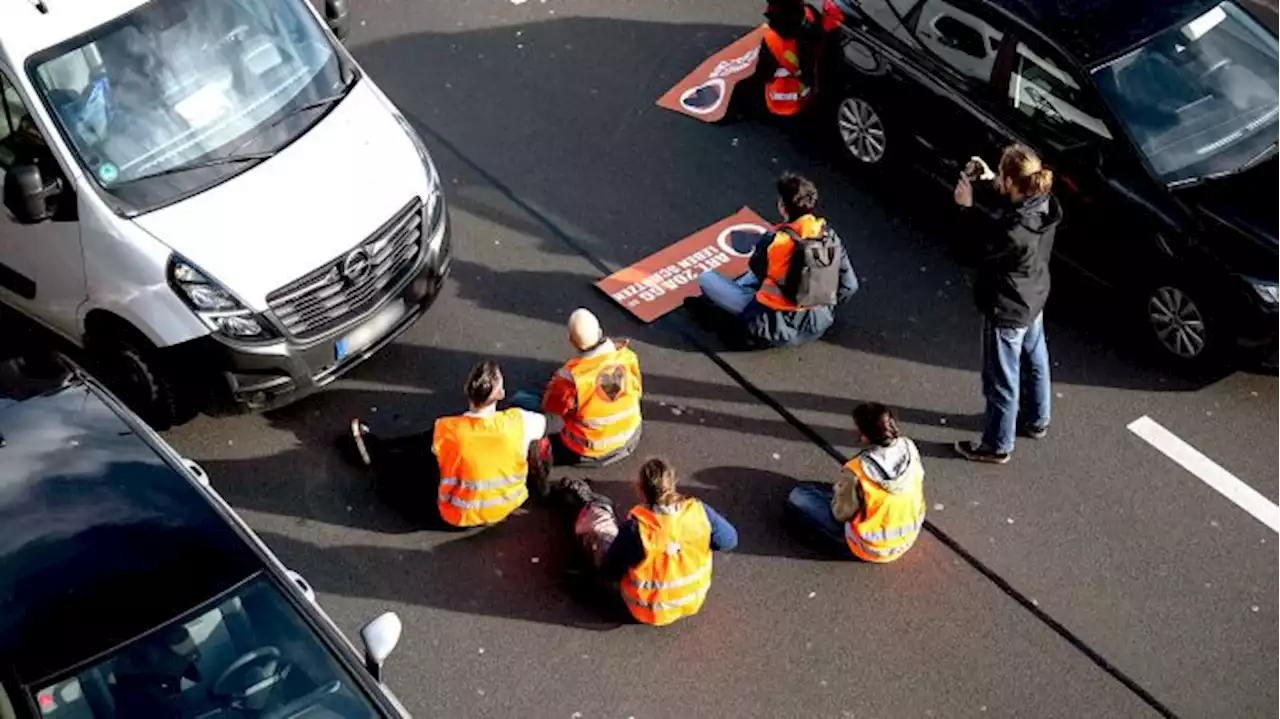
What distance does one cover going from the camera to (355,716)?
20.2ft

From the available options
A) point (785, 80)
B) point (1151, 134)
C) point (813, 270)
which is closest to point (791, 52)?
point (785, 80)

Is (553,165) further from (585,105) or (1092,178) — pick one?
(1092,178)

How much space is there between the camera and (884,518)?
817 cm

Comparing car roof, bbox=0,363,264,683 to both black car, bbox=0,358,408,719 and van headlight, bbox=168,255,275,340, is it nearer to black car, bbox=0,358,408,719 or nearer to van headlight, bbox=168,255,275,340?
black car, bbox=0,358,408,719

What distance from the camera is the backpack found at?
9.18 metres

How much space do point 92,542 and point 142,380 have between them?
2.54 metres

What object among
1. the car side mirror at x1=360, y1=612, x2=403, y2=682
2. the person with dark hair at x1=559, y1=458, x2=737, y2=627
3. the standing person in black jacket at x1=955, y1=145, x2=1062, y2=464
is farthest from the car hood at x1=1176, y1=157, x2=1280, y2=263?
the car side mirror at x1=360, y1=612, x2=403, y2=682

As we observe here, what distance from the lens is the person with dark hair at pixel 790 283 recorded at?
30.1 ft

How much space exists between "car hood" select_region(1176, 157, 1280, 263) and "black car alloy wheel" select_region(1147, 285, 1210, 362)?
42 cm

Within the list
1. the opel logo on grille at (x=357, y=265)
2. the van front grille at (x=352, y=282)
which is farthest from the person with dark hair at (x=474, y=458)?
the opel logo on grille at (x=357, y=265)

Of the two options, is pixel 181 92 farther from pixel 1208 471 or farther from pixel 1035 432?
Result: pixel 1208 471

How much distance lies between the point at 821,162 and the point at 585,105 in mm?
1856

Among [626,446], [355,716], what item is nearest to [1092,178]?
[626,446]

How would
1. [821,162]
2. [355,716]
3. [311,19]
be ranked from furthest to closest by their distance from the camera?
[821,162] → [311,19] → [355,716]
